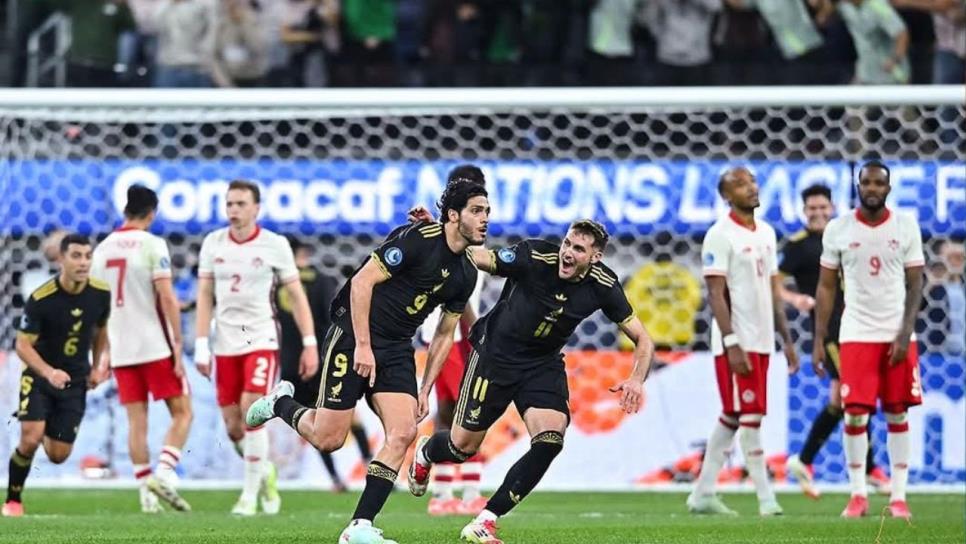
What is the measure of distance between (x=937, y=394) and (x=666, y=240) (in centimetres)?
268

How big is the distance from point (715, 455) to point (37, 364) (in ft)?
15.6

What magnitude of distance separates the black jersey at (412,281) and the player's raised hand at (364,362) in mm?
411

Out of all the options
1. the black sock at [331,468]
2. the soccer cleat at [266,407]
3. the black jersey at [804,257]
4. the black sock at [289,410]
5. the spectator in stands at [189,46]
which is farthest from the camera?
the spectator in stands at [189,46]

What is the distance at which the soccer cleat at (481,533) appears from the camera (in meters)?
9.23

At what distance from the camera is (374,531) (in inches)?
345

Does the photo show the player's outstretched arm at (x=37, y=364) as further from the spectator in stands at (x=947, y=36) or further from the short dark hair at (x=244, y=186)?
the spectator in stands at (x=947, y=36)

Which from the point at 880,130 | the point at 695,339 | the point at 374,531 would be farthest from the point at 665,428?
the point at 374,531

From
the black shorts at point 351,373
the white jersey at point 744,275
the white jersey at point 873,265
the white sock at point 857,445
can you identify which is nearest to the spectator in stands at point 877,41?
the white jersey at point 744,275

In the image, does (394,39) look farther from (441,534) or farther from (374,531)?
(374,531)

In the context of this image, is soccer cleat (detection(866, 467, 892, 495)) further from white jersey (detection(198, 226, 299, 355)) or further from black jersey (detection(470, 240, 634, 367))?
black jersey (detection(470, 240, 634, 367))

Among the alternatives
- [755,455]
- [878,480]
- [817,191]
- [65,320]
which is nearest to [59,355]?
[65,320]

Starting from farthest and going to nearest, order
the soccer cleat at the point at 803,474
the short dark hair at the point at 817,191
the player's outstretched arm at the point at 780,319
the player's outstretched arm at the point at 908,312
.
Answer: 1. the short dark hair at the point at 817,191
2. the soccer cleat at the point at 803,474
3. the player's outstretched arm at the point at 780,319
4. the player's outstretched arm at the point at 908,312

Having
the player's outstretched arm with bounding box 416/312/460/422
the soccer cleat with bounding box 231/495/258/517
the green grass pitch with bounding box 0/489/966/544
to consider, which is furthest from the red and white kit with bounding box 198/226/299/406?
the player's outstretched arm with bounding box 416/312/460/422

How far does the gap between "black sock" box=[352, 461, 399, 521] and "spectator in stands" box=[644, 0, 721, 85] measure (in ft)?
33.5
